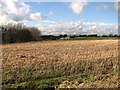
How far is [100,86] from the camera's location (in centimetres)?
1163

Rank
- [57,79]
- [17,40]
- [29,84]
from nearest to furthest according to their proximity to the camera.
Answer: [29,84] → [57,79] → [17,40]

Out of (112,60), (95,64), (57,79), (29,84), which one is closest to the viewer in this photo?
(29,84)

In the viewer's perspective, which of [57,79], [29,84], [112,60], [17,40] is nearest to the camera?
[29,84]

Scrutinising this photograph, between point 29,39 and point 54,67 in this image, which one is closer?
point 54,67

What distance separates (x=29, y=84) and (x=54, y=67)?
4.17 meters

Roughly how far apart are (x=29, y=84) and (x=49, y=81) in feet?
3.28

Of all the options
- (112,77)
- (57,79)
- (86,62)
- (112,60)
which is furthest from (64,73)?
(112,60)

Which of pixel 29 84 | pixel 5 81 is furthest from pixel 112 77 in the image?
pixel 5 81

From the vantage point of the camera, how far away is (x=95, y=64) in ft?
57.9

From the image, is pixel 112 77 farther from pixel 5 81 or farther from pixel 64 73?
pixel 5 81

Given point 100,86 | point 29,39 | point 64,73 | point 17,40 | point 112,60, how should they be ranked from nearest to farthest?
point 100,86, point 64,73, point 112,60, point 17,40, point 29,39

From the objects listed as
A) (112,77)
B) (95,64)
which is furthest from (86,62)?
(112,77)

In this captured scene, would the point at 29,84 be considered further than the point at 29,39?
No

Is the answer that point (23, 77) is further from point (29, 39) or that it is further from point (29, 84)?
point (29, 39)
